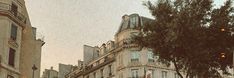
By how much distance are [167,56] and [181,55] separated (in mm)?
1493

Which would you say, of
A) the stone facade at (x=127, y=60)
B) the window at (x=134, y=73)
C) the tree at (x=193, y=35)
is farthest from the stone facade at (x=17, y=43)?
the window at (x=134, y=73)

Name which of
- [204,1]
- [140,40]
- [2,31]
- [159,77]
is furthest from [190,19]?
[159,77]

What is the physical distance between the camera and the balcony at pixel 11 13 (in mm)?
53125

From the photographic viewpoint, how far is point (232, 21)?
40.0 m

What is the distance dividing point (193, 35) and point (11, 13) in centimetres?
2262

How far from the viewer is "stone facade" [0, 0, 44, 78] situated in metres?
52.5

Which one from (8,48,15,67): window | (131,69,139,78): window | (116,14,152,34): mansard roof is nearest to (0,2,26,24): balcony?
(8,48,15,67): window

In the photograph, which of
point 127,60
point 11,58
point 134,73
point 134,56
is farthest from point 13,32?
point 134,56

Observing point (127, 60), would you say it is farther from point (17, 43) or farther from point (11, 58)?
point (11, 58)

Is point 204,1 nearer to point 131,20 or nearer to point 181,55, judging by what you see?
point 181,55

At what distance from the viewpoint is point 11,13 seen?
176ft

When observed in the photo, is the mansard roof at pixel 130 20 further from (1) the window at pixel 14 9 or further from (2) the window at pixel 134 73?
(1) the window at pixel 14 9

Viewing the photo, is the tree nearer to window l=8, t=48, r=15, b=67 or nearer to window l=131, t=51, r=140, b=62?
window l=8, t=48, r=15, b=67

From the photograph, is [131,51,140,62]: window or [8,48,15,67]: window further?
[131,51,140,62]: window
